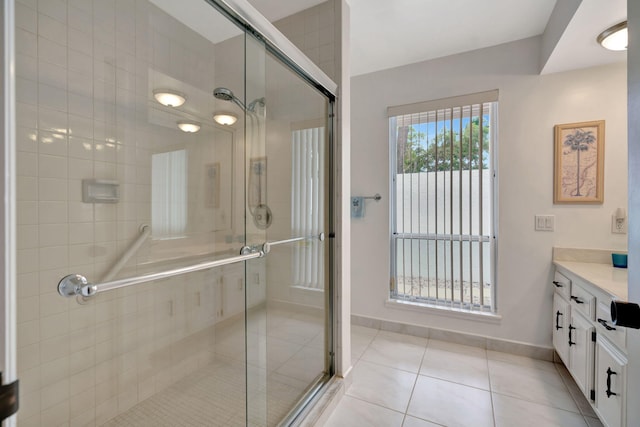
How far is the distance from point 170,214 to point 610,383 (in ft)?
7.83

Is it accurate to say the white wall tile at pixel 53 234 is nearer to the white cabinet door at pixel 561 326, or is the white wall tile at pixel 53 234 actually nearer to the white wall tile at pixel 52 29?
the white wall tile at pixel 52 29

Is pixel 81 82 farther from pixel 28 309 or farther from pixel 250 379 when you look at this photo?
pixel 250 379

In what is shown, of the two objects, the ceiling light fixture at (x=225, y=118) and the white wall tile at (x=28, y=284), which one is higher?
the ceiling light fixture at (x=225, y=118)

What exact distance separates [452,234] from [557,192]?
787 millimetres

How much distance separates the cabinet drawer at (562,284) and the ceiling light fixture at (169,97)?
2710 millimetres

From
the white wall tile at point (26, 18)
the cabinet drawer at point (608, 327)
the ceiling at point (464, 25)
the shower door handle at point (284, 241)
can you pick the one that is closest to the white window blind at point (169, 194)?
the shower door handle at point (284, 241)

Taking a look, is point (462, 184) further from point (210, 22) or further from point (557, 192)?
point (210, 22)

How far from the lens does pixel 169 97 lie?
5.42 ft

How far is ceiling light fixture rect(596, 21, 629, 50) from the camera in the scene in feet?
5.27

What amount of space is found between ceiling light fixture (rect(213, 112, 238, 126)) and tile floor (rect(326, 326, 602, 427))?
179 cm

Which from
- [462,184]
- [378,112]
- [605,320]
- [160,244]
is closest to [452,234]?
[462,184]

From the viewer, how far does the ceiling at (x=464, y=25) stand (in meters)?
1.71

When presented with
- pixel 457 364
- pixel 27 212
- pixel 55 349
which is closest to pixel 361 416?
pixel 457 364

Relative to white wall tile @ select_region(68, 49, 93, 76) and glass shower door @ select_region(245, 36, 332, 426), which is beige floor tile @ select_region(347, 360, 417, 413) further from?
white wall tile @ select_region(68, 49, 93, 76)
